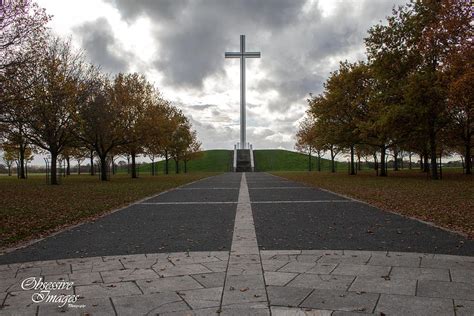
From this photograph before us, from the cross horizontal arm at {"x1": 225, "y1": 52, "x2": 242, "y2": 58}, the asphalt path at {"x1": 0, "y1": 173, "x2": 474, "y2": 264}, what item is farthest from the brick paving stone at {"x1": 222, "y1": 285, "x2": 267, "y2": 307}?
the cross horizontal arm at {"x1": 225, "y1": 52, "x2": 242, "y2": 58}

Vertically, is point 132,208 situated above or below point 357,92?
below

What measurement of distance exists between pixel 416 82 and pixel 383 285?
23.7m

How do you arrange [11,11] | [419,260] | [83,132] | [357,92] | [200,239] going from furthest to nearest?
[357,92]
[83,132]
[11,11]
[200,239]
[419,260]

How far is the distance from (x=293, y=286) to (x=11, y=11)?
66.2 feet

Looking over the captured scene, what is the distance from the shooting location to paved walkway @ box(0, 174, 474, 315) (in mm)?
3721

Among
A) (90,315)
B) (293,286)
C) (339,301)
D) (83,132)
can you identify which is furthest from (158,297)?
(83,132)

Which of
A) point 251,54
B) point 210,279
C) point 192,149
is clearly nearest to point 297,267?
point 210,279

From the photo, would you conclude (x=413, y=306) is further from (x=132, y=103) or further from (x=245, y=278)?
(x=132, y=103)

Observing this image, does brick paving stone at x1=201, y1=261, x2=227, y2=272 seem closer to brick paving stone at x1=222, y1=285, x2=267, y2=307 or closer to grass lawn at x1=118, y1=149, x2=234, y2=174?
brick paving stone at x1=222, y1=285, x2=267, y2=307

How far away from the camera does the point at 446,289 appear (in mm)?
4094

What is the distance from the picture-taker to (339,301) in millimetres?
3801

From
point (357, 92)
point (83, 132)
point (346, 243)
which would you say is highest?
point (357, 92)

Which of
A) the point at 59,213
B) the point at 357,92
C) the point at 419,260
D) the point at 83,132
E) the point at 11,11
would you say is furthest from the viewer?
the point at 357,92

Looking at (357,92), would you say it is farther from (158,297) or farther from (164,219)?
(158,297)
